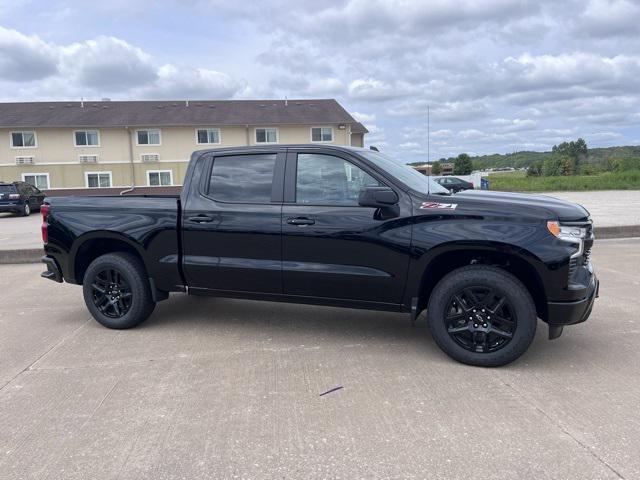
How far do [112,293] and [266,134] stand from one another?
3450 cm

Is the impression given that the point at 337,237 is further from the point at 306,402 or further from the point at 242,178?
the point at 306,402

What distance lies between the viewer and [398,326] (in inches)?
216

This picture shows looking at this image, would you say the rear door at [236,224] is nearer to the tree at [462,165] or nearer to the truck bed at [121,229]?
the truck bed at [121,229]

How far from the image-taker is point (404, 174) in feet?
16.2

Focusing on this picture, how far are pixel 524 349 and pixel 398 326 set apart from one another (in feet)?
5.06

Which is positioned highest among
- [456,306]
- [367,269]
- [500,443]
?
[367,269]

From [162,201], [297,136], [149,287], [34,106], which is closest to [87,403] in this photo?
[149,287]

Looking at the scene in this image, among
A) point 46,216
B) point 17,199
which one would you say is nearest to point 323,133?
point 17,199

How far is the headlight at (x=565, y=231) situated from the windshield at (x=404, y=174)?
101cm

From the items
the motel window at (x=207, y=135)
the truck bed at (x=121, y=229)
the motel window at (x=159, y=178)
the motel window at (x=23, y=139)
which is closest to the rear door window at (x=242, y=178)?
the truck bed at (x=121, y=229)

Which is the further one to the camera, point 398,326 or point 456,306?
point 398,326

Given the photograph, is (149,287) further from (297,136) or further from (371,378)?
(297,136)

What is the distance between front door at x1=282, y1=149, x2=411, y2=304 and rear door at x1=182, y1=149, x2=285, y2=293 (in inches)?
5.4

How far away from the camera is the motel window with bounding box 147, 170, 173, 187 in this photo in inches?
1512
